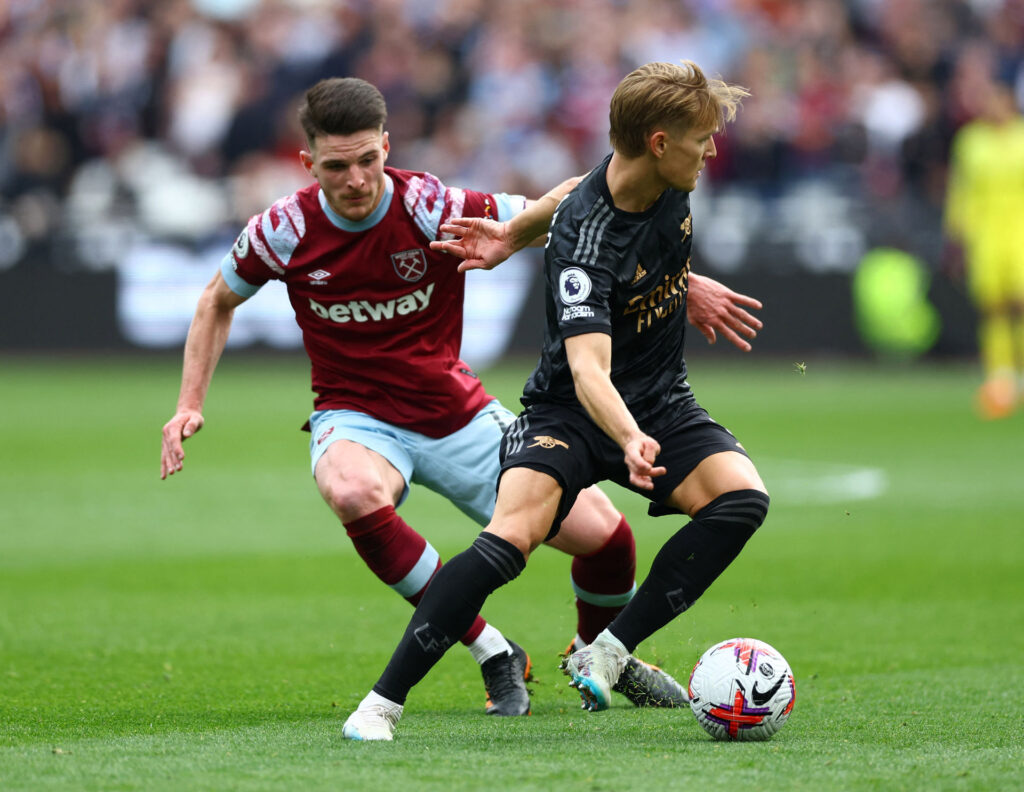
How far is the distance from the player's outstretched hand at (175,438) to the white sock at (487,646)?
1171mm

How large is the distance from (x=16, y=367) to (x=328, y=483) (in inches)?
648

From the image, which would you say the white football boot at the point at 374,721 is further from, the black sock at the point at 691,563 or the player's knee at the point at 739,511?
the player's knee at the point at 739,511

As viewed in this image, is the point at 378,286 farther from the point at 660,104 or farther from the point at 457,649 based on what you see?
the point at 457,649

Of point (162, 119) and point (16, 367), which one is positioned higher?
point (162, 119)

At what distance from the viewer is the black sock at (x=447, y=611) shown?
478cm

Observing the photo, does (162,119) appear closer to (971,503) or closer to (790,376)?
(790,376)

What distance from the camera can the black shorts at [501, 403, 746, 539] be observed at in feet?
16.3

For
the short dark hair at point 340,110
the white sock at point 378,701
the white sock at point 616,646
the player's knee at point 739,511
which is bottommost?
the white sock at point 378,701

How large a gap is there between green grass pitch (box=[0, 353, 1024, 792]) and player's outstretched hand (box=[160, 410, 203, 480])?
2.64ft

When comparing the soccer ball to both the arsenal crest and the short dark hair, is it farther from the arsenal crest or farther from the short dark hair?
the short dark hair

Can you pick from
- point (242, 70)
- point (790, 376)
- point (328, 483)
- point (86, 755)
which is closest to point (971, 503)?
point (328, 483)

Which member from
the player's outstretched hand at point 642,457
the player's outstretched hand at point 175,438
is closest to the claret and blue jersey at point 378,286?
the player's outstretched hand at point 175,438

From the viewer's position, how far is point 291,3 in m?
22.1

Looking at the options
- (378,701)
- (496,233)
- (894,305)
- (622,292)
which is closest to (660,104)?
(622,292)
